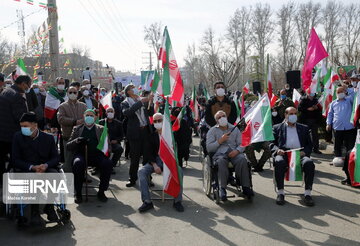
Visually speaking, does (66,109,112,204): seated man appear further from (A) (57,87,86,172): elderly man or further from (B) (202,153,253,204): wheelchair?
(B) (202,153,253,204): wheelchair

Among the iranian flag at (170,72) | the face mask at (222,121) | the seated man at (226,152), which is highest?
the iranian flag at (170,72)

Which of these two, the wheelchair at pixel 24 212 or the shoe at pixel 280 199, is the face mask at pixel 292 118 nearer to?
the shoe at pixel 280 199

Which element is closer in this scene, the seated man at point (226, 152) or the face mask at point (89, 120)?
the seated man at point (226, 152)

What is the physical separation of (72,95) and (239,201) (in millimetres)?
3881

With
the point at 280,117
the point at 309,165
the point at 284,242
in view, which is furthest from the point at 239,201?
the point at 280,117

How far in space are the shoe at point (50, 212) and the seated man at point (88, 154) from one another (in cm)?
110

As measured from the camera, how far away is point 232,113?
7430 millimetres

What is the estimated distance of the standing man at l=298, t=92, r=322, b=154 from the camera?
10.9 m

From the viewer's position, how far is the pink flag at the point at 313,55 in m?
8.15

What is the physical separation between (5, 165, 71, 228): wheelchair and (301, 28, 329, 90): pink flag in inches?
224

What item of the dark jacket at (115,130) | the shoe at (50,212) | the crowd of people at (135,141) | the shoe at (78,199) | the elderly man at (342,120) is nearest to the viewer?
the shoe at (50,212)

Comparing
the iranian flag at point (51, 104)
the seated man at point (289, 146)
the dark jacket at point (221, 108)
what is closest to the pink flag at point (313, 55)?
the seated man at point (289, 146)

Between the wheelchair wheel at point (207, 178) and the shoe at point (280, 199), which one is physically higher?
the wheelchair wheel at point (207, 178)

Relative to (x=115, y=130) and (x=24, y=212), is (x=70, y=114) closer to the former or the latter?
(x=115, y=130)
